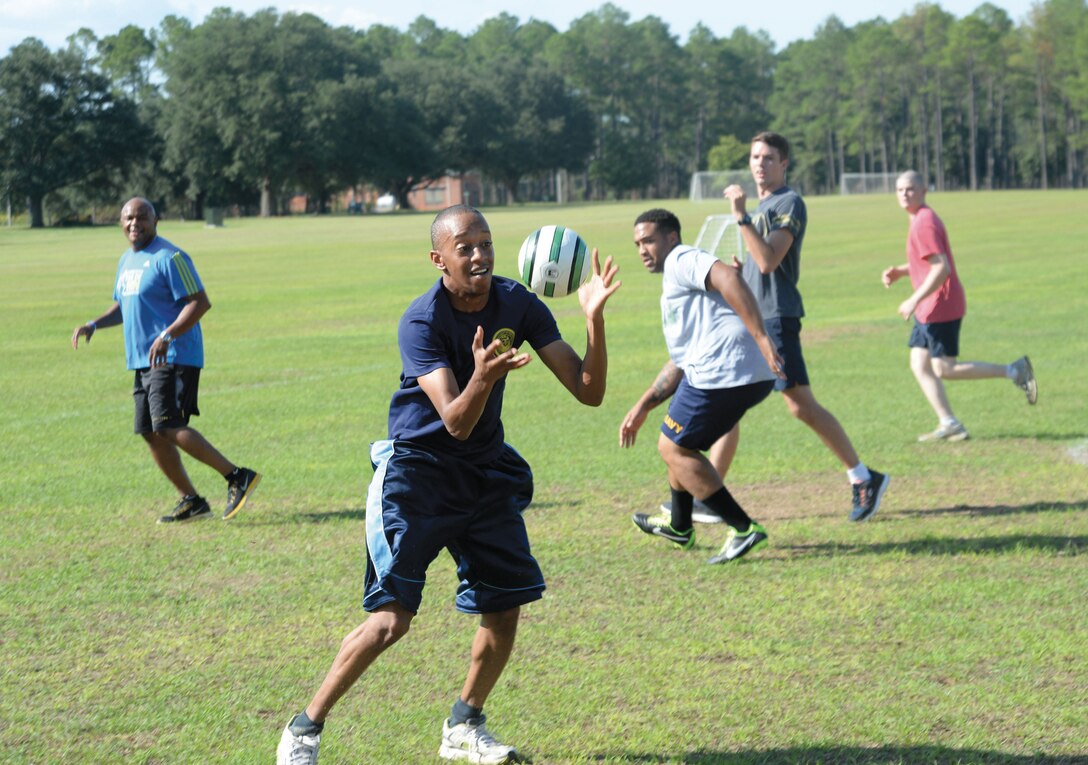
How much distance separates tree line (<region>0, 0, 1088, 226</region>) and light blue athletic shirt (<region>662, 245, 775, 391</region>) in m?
88.1

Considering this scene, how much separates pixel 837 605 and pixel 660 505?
228cm

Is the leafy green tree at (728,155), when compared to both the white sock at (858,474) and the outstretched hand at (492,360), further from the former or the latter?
the outstretched hand at (492,360)

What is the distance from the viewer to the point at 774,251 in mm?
7480

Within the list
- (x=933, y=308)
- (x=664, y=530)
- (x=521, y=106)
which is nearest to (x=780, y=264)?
(x=664, y=530)

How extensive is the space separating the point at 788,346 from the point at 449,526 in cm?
404

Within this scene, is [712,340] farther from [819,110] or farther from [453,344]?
[819,110]

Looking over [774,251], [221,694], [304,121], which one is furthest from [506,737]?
[304,121]

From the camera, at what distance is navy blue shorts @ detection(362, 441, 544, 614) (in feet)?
14.1

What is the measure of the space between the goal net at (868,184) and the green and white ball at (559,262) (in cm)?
11110

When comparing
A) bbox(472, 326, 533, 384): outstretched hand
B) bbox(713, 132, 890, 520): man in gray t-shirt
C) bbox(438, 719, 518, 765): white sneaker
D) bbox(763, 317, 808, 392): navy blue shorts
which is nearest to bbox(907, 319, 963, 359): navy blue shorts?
bbox(713, 132, 890, 520): man in gray t-shirt

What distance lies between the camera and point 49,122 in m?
89.6

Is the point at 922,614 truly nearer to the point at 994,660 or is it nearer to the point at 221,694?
the point at 994,660

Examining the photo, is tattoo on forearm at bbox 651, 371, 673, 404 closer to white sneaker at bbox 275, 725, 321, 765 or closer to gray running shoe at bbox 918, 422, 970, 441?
white sneaker at bbox 275, 725, 321, 765

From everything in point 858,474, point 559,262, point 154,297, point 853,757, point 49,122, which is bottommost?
point 853,757
